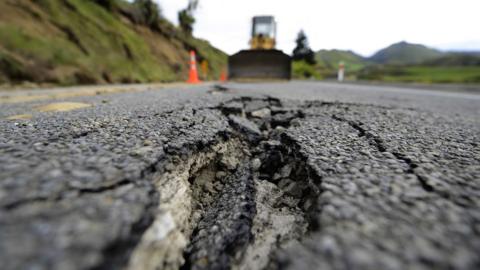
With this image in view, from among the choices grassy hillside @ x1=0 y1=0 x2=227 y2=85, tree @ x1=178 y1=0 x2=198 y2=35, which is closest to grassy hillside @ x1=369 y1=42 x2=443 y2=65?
tree @ x1=178 y1=0 x2=198 y2=35

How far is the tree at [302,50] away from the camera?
3456cm

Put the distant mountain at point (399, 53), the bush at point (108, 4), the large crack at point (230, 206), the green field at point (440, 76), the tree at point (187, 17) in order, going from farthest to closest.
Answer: the distant mountain at point (399, 53)
the tree at point (187, 17)
the green field at point (440, 76)
the bush at point (108, 4)
the large crack at point (230, 206)

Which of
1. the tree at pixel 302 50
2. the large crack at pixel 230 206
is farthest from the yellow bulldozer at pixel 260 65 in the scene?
the tree at pixel 302 50

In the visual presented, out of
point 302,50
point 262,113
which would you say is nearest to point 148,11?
point 262,113

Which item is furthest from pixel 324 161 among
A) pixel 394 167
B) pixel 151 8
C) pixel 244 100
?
pixel 151 8

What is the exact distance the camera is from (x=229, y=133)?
159 centimetres

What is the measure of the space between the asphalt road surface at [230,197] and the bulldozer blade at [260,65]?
8.76 metres

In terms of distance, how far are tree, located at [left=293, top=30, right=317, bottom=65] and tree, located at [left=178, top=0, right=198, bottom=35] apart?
17855 mm

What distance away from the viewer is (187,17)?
68.5ft

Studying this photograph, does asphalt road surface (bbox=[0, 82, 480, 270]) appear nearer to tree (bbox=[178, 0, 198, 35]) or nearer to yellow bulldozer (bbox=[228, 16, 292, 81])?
yellow bulldozer (bbox=[228, 16, 292, 81])

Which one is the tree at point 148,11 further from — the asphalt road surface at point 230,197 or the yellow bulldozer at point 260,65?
the asphalt road surface at point 230,197

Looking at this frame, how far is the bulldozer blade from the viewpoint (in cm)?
980

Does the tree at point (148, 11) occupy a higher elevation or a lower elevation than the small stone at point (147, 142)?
higher

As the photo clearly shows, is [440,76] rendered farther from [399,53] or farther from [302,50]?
[399,53]
